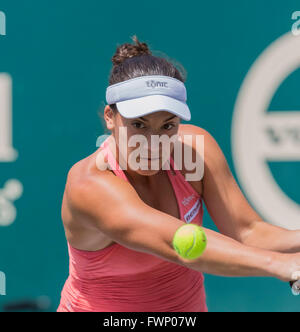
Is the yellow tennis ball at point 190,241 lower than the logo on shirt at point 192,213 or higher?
lower

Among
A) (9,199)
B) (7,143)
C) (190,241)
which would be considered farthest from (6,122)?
(190,241)

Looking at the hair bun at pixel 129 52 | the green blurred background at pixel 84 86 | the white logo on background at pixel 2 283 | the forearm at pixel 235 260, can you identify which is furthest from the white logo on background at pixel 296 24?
the white logo on background at pixel 2 283

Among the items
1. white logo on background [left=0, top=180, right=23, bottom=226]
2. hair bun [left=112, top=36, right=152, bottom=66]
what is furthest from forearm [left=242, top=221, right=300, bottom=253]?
white logo on background [left=0, top=180, right=23, bottom=226]

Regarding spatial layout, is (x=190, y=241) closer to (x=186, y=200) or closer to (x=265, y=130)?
(x=186, y=200)

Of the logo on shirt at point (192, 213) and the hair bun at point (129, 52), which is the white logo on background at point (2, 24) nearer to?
the hair bun at point (129, 52)

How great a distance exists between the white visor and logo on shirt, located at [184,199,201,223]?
360 millimetres

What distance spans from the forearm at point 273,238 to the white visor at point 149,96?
1.72 feet

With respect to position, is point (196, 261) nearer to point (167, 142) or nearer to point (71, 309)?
point (167, 142)

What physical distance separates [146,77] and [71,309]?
909mm

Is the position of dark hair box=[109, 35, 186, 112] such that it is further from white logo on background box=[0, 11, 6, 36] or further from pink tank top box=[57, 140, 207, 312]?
white logo on background box=[0, 11, 6, 36]

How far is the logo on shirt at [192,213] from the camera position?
2053 millimetres

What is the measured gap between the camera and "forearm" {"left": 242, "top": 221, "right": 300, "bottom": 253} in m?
2.00

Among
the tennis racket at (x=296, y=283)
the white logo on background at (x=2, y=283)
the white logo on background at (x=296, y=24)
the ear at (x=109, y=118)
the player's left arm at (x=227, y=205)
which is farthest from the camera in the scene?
the white logo on background at (x=2, y=283)

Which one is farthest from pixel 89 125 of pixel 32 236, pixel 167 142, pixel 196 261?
pixel 196 261
